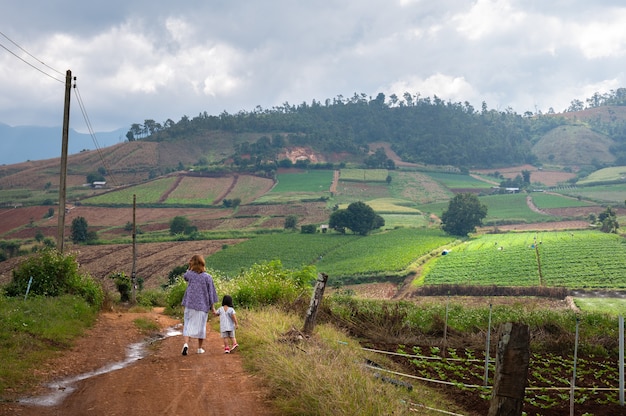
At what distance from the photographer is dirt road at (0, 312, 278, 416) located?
288 inches

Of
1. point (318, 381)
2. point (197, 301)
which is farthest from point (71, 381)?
point (318, 381)

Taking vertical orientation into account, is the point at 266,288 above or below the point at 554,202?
above

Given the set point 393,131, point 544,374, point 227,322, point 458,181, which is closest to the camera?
point 227,322

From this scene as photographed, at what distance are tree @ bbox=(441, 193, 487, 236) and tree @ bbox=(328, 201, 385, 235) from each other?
35.8 ft

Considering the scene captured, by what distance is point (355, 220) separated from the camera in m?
78.8

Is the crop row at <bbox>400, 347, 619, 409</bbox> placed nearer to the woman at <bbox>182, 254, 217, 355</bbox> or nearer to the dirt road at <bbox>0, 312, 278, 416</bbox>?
the dirt road at <bbox>0, 312, 278, 416</bbox>

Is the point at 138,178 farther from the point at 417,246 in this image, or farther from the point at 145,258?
the point at 417,246

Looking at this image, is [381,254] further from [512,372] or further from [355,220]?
[512,372]

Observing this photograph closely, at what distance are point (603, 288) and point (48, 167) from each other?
346 ft

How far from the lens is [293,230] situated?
81562mm

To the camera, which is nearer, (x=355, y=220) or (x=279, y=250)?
(x=279, y=250)

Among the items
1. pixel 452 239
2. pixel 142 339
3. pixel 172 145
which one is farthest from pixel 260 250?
pixel 172 145

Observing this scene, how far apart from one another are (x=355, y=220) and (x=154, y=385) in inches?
2786

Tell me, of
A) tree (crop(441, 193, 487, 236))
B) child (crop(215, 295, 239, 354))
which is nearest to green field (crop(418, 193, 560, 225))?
tree (crop(441, 193, 487, 236))
